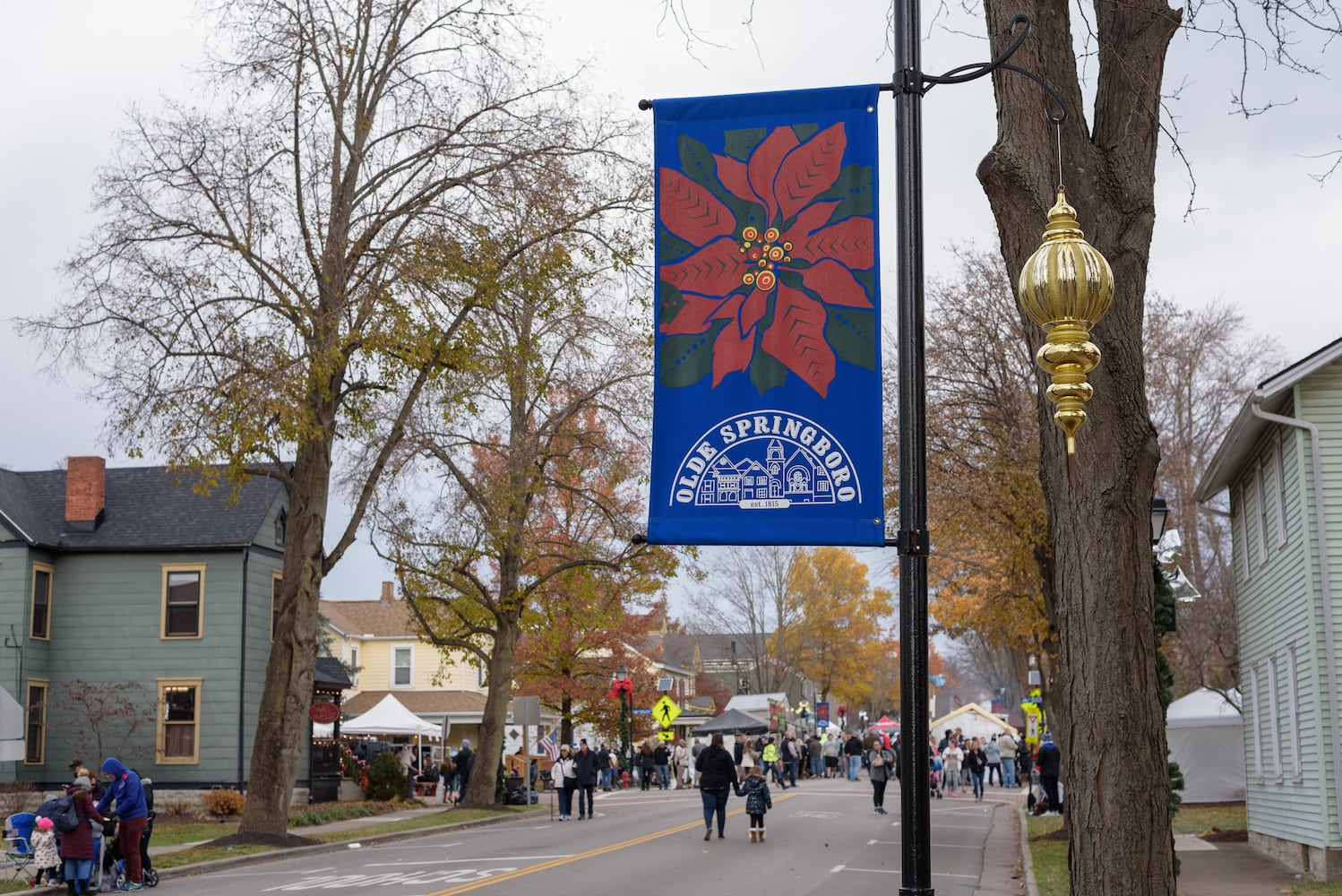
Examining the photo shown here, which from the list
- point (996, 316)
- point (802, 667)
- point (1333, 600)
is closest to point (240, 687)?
point (996, 316)

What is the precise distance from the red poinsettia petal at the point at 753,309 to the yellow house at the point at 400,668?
56.0 meters

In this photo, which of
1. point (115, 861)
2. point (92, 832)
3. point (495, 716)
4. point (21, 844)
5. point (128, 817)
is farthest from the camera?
point (495, 716)

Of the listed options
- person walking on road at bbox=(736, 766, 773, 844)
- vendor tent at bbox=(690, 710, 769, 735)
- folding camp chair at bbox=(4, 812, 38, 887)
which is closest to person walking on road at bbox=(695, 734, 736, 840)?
person walking on road at bbox=(736, 766, 773, 844)

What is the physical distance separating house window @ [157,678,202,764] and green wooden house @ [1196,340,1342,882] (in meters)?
24.2

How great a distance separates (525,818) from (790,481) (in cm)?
2871

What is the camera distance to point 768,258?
6207 millimetres

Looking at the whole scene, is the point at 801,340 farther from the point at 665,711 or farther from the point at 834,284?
the point at 665,711

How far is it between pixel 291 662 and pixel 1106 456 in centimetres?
1901

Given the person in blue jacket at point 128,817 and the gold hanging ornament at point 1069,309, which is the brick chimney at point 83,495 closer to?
the person in blue jacket at point 128,817

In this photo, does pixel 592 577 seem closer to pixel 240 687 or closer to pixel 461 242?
pixel 240 687

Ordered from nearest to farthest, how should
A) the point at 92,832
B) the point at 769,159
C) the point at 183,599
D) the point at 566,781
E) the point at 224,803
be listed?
the point at 769,159, the point at 92,832, the point at 566,781, the point at 224,803, the point at 183,599

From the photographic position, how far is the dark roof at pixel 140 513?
35188mm

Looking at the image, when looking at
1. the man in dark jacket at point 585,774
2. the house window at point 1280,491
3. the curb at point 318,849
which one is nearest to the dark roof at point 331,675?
the curb at point 318,849

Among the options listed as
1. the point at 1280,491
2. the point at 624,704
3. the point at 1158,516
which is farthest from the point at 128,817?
the point at 624,704
